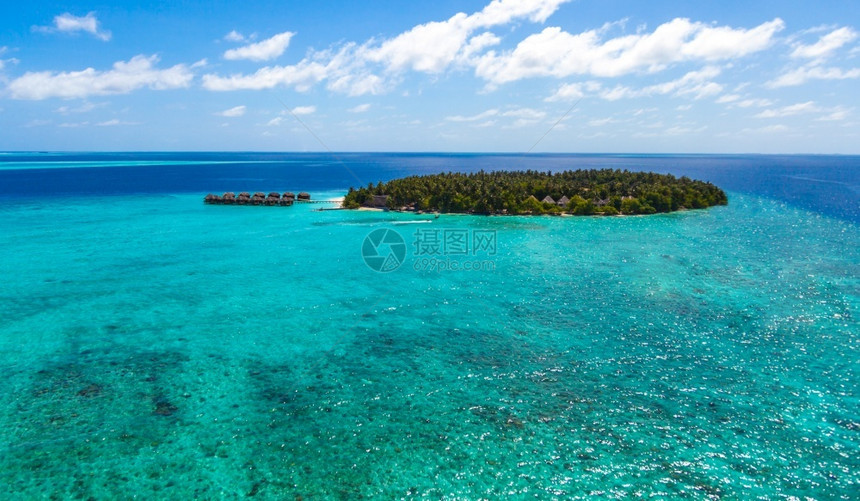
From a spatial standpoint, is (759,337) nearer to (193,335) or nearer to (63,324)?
(193,335)

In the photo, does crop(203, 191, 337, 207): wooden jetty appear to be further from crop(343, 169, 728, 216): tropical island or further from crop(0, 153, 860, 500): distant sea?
crop(0, 153, 860, 500): distant sea

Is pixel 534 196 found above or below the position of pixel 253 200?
above

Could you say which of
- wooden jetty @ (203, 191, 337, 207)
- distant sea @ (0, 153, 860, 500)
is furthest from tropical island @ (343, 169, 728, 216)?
distant sea @ (0, 153, 860, 500)

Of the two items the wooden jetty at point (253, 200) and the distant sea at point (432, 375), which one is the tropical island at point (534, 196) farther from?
the distant sea at point (432, 375)

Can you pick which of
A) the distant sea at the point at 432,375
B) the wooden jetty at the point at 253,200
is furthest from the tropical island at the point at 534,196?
the distant sea at the point at 432,375

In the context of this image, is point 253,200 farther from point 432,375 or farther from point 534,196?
point 432,375

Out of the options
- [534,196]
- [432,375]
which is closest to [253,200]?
[534,196]
